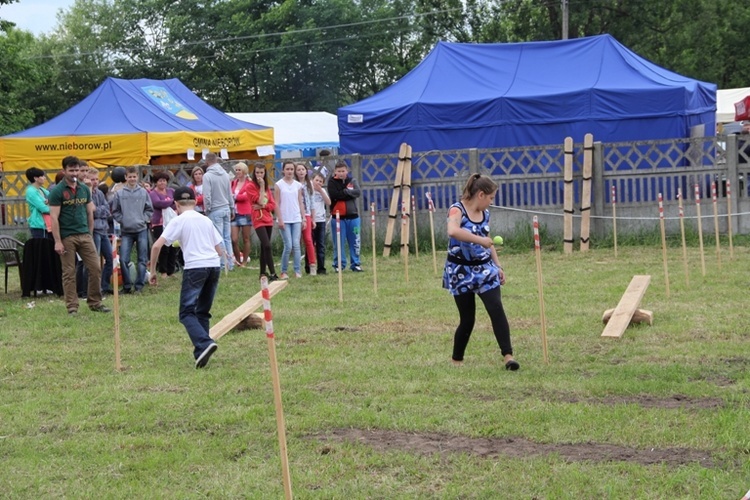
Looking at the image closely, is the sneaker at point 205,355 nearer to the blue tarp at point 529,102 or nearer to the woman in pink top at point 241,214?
the woman in pink top at point 241,214

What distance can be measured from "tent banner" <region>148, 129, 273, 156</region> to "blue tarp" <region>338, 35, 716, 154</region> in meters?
3.65

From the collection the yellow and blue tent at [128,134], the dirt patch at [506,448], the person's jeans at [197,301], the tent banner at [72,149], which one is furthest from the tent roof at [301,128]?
the dirt patch at [506,448]

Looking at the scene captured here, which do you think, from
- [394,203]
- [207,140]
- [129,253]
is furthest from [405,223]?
[207,140]

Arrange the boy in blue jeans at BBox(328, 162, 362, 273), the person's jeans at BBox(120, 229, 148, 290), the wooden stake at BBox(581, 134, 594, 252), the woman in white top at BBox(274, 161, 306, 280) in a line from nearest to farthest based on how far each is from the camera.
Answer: the person's jeans at BBox(120, 229, 148, 290)
the woman in white top at BBox(274, 161, 306, 280)
the boy in blue jeans at BBox(328, 162, 362, 273)
the wooden stake at BBox(581, 134, 594, 252)

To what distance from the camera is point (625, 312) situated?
34.9ft

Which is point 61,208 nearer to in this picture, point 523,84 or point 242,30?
point 523,84

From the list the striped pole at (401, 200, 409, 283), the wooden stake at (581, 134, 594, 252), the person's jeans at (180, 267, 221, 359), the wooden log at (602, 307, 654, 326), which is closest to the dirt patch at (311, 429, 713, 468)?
the person's jeans at (180, 267, 221, 359)

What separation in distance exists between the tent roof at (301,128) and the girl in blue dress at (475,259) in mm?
25987

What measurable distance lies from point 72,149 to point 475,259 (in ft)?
56.7

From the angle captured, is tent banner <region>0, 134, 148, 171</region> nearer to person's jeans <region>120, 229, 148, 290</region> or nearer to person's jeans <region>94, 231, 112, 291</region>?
person's jeans <region>120, 229, 148, 290</region>

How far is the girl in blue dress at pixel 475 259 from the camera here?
8.79 metres

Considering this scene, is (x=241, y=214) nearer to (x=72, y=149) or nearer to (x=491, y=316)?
(x=72, y=149)

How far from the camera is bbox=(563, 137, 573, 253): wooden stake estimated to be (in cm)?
1922

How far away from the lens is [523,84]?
2273 centimetres
